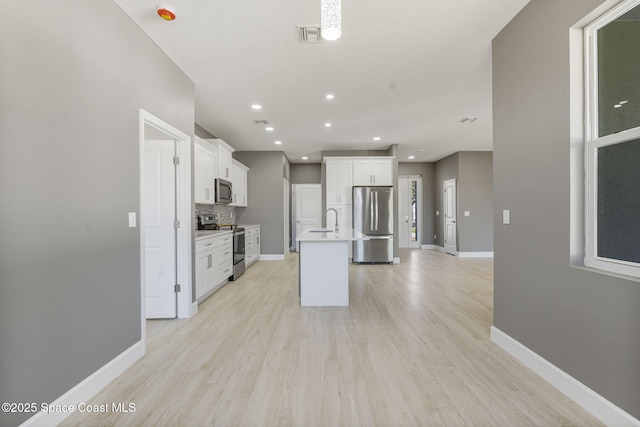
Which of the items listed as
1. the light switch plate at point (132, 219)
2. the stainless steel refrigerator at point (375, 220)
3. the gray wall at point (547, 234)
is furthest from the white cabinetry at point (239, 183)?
the gray wall at point (547, 234)

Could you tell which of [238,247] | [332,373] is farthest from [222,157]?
[332,373]

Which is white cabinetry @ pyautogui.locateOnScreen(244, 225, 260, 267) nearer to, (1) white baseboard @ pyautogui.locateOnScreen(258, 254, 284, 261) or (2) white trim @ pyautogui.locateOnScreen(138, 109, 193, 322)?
(1) white baseboard @ pyautogui.locateOnScreen(258, 254, 284, 261)

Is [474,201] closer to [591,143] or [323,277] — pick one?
[323,277]

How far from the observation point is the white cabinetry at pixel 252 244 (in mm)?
6078

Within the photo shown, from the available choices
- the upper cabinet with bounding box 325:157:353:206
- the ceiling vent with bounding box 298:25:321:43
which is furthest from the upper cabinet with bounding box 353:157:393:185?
the ceiling vent with bounding box 298:25:321:43

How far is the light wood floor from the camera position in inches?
64.2

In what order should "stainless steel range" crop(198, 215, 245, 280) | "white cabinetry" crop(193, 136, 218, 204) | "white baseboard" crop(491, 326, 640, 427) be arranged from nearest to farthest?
1. "white baseboard" crop(491, 326, 640, 427)
2. "white cabinetry" crop(193, 136, 218, 204)
3. "stainless steel range" crop(198, 215, 245, 280)

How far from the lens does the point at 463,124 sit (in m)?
5.19

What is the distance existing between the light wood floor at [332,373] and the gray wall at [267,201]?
139 inches

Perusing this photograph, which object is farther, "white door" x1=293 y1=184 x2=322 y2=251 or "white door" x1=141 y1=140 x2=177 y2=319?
"white door" x1=293 y1=184 x2=322 y2=251

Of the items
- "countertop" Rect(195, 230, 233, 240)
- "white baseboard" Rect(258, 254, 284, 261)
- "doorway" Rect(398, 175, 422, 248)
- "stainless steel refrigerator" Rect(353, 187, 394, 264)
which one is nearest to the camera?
"countertop" Rect(195, 230, 233, 240)

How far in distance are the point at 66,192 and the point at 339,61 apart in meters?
2.52

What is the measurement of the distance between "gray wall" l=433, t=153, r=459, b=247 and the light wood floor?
5190 millimetres

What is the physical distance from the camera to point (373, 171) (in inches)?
266
